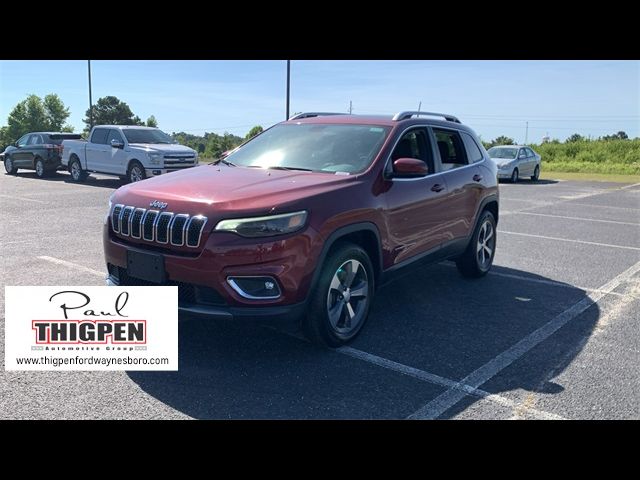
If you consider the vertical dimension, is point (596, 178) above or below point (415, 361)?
above

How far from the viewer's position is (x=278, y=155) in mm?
5316

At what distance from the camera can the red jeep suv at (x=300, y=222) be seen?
12.7 ft

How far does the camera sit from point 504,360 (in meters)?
4.31

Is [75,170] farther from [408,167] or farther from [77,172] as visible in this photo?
[408,167]

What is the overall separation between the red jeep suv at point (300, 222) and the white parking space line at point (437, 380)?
18 centimetres

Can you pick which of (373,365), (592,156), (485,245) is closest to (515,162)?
(485,245)

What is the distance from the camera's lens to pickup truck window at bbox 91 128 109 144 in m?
17.7

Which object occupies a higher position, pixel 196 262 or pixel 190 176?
pixel 190 176

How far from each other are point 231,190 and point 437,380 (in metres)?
1.98

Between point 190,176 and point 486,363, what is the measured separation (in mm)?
2775

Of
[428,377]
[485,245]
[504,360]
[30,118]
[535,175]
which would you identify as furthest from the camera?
[30,118]
